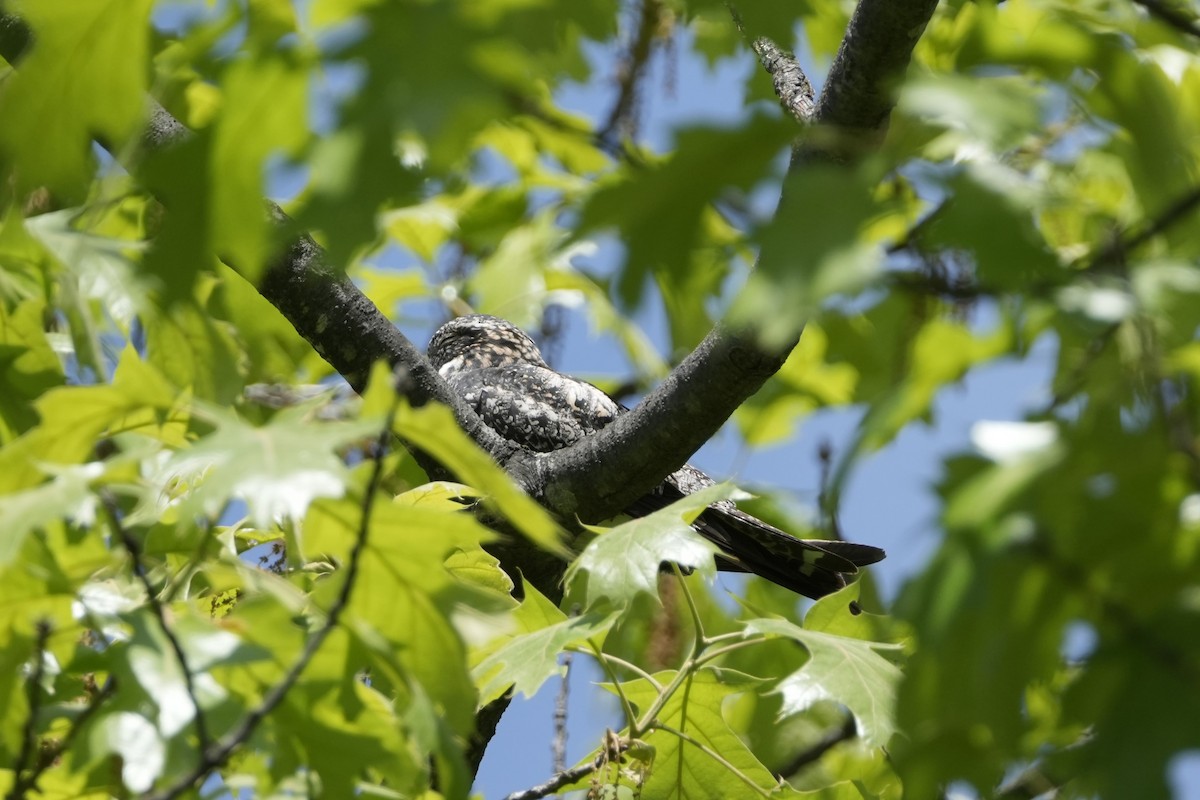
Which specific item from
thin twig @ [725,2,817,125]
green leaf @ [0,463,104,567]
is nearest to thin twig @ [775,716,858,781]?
thin twig @ [725,2,817,125]

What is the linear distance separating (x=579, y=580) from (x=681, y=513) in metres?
0.42

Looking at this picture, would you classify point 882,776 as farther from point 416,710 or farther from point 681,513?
point 416,710

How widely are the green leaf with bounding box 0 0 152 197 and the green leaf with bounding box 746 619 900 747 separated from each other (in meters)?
1.49

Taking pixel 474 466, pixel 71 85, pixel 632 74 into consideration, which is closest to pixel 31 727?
pixel 474 466

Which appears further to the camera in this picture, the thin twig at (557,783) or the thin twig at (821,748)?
the thin twig at (821,748)

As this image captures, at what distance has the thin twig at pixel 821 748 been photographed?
4512 mm

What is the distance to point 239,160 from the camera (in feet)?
4.38

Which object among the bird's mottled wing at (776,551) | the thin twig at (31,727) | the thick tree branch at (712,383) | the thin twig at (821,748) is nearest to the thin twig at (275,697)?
the thin twig at (31,727)

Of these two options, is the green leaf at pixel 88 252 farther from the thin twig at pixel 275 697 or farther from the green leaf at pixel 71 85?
the thin twig at pixel 275 697

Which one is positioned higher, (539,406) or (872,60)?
(872,60)

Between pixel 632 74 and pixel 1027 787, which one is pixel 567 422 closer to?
pixel 632 74

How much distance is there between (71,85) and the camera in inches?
59.1

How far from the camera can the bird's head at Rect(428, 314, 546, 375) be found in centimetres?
588

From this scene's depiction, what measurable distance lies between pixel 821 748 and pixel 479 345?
8.38ft
